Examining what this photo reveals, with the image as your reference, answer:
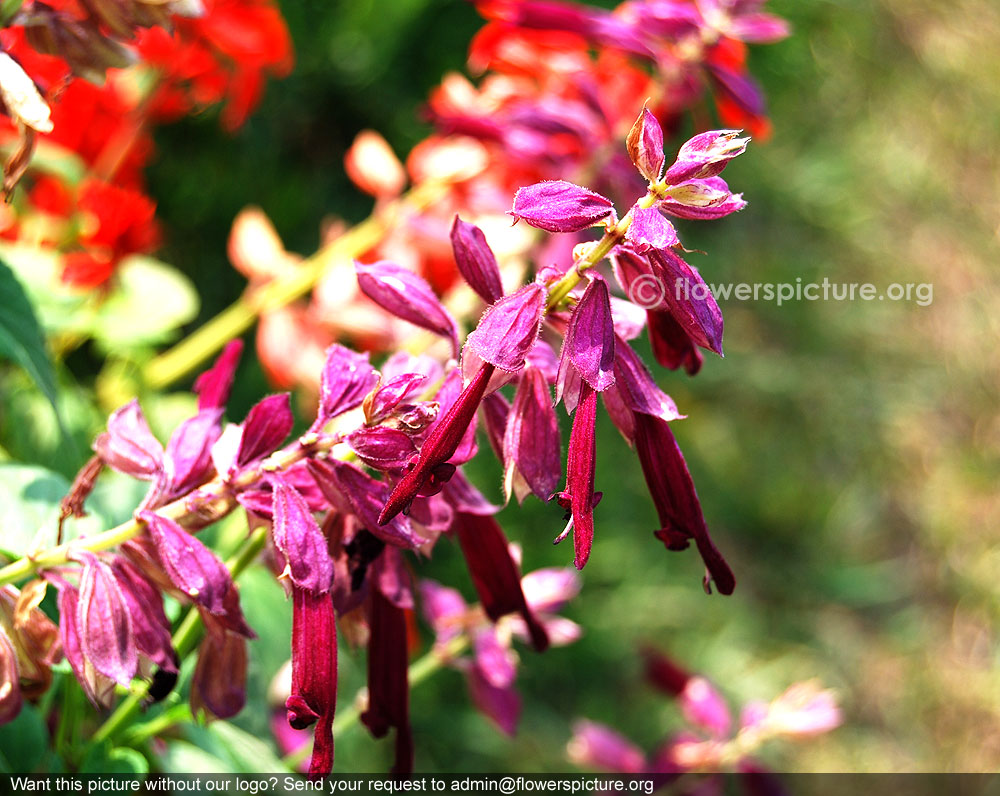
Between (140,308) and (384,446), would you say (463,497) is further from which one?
(140,308)

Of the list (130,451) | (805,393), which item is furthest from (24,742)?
(805,393)

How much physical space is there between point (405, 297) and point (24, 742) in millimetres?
218

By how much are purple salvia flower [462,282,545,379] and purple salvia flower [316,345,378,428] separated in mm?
36

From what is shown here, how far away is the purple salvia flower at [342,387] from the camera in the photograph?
10.4 inches

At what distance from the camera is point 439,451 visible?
0.23 metres

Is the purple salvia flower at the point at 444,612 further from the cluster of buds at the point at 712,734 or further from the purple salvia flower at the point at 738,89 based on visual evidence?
the purple salvia flower at the point at 738,89

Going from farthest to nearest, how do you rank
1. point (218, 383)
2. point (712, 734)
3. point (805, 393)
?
point (805, 393), point (712, 734), point (218, 383)

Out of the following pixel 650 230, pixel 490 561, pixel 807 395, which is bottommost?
pixel 807 395

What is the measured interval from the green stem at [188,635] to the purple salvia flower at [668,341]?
0.12 metres

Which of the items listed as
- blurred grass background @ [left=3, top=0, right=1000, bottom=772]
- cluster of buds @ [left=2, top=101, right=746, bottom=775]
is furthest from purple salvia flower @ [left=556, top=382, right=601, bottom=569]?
blurred grass background @ [left=3, top=0, right=1000, bottom=772]

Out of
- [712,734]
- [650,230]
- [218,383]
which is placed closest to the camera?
[650,230]

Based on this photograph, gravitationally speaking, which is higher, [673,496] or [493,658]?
[673,496]

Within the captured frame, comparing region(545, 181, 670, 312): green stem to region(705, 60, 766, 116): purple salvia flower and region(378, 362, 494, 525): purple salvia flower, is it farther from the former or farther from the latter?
region(705, 60, 766, 116): purple salvia flower

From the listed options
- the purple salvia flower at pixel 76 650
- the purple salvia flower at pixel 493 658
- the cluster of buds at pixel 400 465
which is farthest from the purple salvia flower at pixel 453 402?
the purple salvia flower at pixel 493 658
